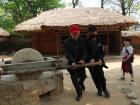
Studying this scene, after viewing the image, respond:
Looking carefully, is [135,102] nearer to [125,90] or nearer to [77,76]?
[125,90]

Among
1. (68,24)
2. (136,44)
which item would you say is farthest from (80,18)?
(136,44)

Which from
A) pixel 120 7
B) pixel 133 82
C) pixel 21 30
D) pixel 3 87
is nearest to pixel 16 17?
pixel 120 7

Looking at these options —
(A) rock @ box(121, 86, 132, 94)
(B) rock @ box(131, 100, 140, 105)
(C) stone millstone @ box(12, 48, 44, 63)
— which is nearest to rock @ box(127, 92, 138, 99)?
(A) rock @ box(121, 86, 132, 94)

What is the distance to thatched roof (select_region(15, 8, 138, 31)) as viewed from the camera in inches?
711

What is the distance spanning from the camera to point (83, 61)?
768 centimetres

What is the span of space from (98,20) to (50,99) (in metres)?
10.9

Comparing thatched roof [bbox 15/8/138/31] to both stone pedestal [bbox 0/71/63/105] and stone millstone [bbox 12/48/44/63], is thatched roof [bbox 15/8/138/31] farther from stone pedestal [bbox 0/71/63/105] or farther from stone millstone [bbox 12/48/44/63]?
stone pedestal [bbox 0/71/63/105]

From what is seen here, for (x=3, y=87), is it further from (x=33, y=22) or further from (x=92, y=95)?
(x=33, y=22)

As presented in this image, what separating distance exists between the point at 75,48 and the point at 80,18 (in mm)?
10683

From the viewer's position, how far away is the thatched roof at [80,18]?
1806 cm

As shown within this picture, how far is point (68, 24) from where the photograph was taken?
1791 centimetres

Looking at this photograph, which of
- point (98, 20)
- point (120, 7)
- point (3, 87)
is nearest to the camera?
point (3, 87)

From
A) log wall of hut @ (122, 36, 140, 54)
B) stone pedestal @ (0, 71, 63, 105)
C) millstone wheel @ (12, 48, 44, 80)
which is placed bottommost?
log wall of hut @ (122, 36, 140, 54)

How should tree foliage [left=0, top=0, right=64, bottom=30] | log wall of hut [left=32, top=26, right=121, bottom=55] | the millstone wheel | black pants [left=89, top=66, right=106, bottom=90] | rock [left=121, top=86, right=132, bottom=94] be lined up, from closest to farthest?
the millstone wheel → black pants [left=89, top=66, right=106, bottom=90] → rock [left=121, top=86, right=132, bottom=94] → log wall of hut [left=32, top=26, right=121, bottom=55] → tree foliage [left=0, top=0, right=64, bottom=30]
